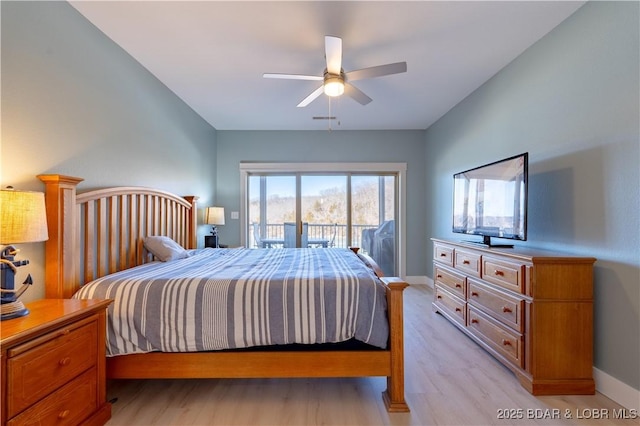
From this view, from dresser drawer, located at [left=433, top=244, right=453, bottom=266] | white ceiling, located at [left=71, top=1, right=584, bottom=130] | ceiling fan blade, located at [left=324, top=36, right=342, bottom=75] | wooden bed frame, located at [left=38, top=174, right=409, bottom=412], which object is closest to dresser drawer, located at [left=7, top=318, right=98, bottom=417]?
wooden bed frame, located at [left=38, top=174, right=409, bottom=412]

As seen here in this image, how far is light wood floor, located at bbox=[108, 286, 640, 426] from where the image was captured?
66.2 inches

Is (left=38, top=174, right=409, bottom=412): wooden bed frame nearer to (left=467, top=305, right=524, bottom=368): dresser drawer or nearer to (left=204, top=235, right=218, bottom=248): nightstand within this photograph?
(left=467, top=305, right=524, bottom=368): dresser drawer

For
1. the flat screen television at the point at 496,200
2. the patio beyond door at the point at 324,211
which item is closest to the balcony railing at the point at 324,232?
the patio beyond door at the point at 324,211

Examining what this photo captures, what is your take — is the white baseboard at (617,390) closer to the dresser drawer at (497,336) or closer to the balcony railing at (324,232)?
the dresser drawer at (497,336)

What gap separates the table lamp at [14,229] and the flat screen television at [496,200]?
2980 mm

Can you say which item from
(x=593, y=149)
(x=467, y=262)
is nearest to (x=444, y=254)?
(x=467, y=262)

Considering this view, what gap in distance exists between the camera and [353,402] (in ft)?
6.02

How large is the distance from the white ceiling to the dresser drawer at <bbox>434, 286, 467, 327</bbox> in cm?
228

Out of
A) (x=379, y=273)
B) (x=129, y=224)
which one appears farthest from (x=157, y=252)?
(x=379, y=273)

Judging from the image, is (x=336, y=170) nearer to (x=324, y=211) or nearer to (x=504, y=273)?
(x=324, y=211)

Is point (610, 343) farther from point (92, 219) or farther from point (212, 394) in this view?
point (92, 219)

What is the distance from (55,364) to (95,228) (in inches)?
43.1

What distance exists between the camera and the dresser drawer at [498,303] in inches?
79.8

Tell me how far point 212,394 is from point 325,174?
3.67m
